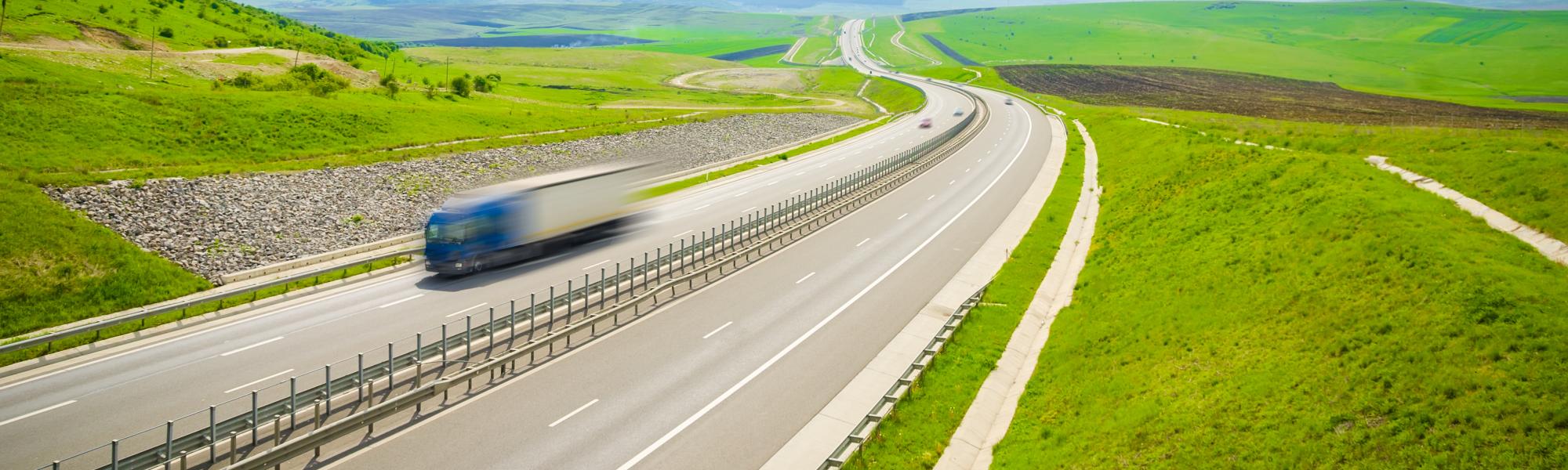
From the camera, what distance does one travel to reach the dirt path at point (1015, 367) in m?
19.8

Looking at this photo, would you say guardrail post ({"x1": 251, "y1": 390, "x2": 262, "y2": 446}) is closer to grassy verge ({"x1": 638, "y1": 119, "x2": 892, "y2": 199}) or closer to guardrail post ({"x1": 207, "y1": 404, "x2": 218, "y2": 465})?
guardrail post ({"x1": 207, "y1": 404, "x2": 218, "y2": 465})

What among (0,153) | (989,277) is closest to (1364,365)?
(989,277)

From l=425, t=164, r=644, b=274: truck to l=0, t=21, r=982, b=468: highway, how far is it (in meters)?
0.70

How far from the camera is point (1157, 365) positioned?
22.9 meters

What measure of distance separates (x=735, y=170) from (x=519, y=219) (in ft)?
100

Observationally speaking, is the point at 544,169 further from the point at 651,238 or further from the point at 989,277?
the point at 989,277

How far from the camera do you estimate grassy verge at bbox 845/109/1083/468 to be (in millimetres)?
19266

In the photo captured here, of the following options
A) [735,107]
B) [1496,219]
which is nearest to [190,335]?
[1496,219]

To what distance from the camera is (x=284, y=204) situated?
142 feet

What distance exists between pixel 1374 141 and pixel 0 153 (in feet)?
247

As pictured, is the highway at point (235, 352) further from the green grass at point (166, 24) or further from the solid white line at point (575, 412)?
the green grass at point (166, 24)

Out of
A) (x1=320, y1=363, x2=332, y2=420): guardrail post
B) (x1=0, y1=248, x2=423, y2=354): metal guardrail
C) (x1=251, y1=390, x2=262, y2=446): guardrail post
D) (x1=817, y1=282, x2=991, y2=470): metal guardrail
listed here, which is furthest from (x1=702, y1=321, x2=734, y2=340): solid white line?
(x1=0, y1=248, x2=423, y2=354): metal guardrail

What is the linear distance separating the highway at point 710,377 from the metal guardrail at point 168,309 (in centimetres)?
1203

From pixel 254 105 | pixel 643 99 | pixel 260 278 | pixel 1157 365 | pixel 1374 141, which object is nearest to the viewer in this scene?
pixel 1157 365
